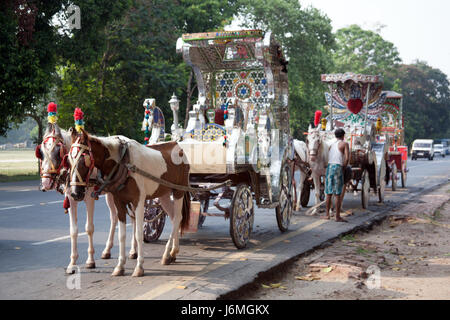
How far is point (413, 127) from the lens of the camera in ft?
225

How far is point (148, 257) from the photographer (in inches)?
291

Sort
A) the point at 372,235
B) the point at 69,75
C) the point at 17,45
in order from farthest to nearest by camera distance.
→ 1. the point at 69,75
2. the point at 17,45
3. the point at 372,235

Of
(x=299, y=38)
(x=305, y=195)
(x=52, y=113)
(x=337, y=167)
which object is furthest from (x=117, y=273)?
(x=299, y=38)

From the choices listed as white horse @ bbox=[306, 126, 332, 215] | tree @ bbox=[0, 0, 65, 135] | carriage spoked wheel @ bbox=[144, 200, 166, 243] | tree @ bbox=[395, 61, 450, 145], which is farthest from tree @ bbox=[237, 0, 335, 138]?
tree @ bbox=[395, 61, 450, 145]

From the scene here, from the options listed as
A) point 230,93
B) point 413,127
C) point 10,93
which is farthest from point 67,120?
point 413,127

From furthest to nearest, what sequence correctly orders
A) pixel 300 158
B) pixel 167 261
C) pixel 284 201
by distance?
pixel 300 158, pixel 284 201, pixel 167 261

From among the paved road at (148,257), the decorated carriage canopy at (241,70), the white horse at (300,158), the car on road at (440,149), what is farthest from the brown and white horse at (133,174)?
the car on road at (440,149)

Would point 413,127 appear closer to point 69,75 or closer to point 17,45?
point 69,75

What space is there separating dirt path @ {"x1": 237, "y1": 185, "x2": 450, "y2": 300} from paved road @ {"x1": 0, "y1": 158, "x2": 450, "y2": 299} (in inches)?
10.9

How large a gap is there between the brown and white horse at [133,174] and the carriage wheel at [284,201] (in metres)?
2.60

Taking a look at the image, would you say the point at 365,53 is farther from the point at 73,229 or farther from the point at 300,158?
the point at 73,229

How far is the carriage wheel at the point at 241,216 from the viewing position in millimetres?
7664

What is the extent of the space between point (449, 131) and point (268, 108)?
8746cm

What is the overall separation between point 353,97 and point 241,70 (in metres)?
6.05
